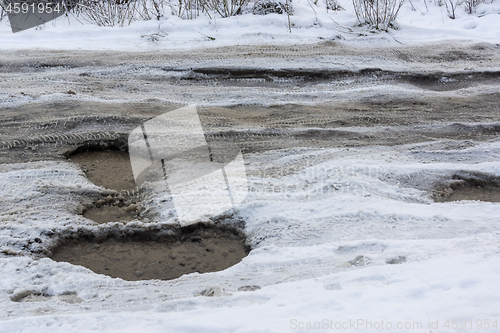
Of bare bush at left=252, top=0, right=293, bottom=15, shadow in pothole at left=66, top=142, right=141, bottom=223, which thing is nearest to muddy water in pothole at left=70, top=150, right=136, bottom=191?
shadow in pothole at left=66, top=142, right=141, bottom=223

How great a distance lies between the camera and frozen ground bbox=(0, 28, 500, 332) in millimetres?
1746

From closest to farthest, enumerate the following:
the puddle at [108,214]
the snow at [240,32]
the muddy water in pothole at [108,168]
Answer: the puddle at [108,214]
the muddy water in pothole at [108,168]
the snow at [240,32]

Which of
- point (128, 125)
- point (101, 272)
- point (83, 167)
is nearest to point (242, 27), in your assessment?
point (128, 125)

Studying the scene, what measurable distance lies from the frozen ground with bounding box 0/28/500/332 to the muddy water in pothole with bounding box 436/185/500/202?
0.09 meters

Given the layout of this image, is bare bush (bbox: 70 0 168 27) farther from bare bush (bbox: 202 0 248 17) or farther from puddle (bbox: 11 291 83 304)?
puddle (bbox: 11 291 83 304)

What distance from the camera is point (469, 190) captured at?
9.47 feet

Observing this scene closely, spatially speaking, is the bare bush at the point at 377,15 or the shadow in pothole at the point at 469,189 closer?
the shadow in pothole at the point at 469,189

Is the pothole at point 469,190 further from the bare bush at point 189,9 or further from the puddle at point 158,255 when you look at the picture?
the bare bush at point 189,9

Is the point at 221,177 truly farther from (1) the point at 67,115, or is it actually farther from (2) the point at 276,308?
(1) the point at 67,115

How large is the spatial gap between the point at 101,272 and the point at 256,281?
33.5 inches

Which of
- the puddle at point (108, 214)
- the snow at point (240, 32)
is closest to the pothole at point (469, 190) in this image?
the puddle at point (108, 214)

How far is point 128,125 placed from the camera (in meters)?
3.70

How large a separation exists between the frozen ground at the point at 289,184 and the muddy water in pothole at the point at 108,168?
0.40 feet

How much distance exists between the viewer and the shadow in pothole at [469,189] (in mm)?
2779
